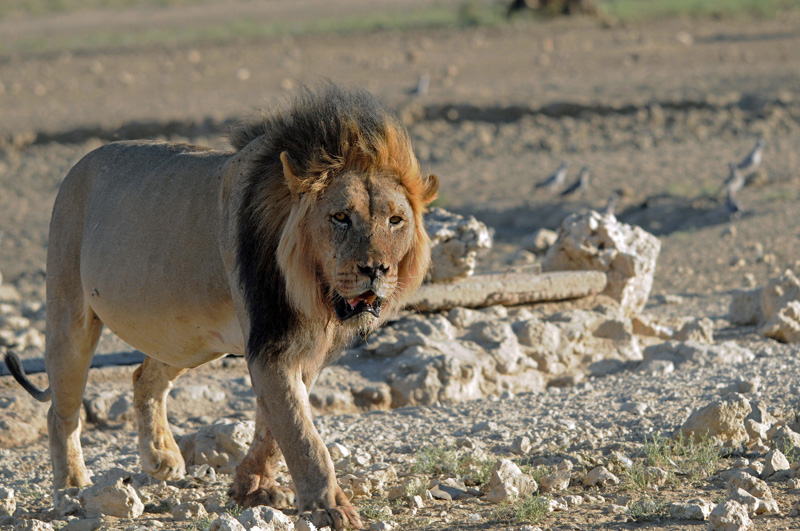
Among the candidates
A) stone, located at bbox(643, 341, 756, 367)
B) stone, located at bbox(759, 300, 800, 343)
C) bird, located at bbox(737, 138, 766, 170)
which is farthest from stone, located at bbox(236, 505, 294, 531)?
bird, located at bbox(737, 138, 766, 170)

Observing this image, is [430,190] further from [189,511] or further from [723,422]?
[723,422]

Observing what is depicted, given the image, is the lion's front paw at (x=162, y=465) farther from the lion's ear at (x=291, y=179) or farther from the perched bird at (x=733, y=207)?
the perched bird at (x=733, y=207)

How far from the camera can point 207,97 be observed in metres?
18.7

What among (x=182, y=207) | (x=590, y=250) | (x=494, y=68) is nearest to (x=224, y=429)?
(x=182, y=207)

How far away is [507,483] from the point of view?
4770mm

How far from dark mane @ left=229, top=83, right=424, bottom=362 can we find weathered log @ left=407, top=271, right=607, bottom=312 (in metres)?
3.05

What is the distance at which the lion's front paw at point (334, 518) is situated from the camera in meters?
4.30

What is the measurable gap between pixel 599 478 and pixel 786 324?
3.24 meters

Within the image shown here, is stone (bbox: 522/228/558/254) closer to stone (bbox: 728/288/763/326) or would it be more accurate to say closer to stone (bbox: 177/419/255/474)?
stone (bbox: 728/288/763/326)

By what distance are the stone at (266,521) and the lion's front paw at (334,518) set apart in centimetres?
10

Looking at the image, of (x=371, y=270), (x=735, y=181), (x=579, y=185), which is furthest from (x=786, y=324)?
(x=579, y=185)

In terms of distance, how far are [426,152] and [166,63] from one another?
830 centimetres

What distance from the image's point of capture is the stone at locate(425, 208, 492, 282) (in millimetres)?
7797

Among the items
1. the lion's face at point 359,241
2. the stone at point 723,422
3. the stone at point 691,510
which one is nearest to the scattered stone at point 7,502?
the lion's face at point 359,241
